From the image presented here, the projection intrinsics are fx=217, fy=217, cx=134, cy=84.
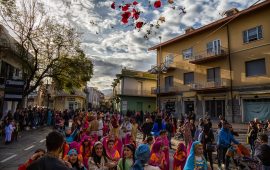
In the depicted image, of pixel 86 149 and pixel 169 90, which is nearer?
pixel 86 149

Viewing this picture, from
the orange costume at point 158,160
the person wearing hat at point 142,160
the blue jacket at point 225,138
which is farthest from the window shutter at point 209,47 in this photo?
the person wearing hat at point 142,160

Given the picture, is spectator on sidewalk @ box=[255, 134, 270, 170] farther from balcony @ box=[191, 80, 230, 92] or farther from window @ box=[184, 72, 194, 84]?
window @ box=[184, 72, 194, 84]

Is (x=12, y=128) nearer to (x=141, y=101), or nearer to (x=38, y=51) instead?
(x=38, y=51)

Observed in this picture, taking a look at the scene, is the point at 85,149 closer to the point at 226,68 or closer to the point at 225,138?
the point at 225,138

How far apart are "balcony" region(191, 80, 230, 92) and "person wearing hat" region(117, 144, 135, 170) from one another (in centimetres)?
2026

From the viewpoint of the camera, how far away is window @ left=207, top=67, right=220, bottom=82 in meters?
24.4

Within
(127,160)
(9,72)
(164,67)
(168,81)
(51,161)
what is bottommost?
(127,160)

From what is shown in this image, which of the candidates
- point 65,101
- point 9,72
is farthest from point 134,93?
point 9,72

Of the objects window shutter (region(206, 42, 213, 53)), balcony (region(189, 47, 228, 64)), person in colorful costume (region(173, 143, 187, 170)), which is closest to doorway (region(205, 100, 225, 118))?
balcony (region(189, 47, 228, 64))

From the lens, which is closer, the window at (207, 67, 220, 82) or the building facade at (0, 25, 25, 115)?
the building facade at (0, 25, 25, 115)

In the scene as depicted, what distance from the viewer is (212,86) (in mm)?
23688

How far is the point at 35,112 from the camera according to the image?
22266 millimetres

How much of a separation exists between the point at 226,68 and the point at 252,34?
13.6ft

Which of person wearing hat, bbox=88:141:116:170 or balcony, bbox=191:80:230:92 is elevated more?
balcony, bbox=191:80:230:92
